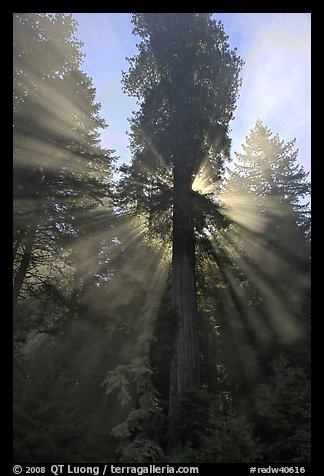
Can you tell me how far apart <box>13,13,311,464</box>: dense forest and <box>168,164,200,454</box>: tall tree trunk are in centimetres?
4

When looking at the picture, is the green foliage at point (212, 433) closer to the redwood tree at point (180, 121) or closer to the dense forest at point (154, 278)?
the dense forest at point (154, 278)

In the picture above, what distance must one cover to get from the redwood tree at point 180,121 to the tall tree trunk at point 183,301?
3cm

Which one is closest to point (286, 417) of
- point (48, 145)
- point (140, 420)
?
point (140, 420)

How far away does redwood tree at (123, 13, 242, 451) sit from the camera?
982 cm

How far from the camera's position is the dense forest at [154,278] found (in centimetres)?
750

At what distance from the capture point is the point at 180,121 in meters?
10.5

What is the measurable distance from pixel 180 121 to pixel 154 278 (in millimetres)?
5317

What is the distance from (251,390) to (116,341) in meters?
4.14

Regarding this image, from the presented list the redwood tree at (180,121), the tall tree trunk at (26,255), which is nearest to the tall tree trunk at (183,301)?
the redwood tree at (180,121)

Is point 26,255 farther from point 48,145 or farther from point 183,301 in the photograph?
point 183,301

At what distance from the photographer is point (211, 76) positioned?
11.2m

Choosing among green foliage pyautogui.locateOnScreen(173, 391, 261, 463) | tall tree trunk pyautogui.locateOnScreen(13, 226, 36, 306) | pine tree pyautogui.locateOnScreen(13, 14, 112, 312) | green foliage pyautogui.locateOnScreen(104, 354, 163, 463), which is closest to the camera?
green foliage pyautogui.locateOnScreen(173, 391, 261, 463)

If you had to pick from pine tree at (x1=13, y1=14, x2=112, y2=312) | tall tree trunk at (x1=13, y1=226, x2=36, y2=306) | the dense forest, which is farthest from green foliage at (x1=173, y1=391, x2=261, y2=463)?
tall tree trunk at (x1=13, y1=226, x2=36, y2=306)

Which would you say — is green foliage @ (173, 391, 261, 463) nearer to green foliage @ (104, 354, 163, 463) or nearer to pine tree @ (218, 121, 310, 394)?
green foliage @ (104, 354, 163, 463)
